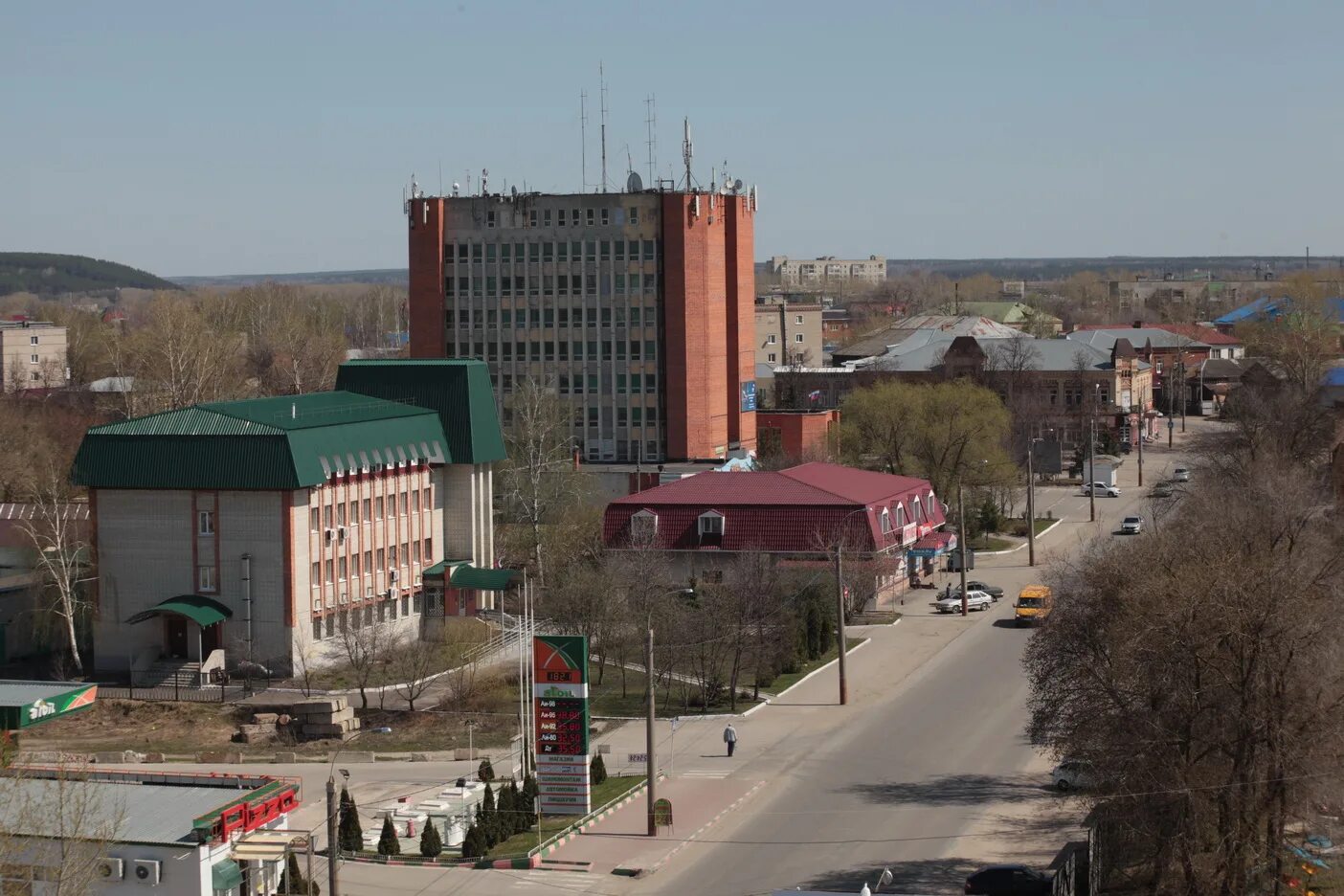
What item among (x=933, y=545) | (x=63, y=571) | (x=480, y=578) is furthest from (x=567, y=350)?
(x=63, y=571)

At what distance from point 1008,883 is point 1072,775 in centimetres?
661

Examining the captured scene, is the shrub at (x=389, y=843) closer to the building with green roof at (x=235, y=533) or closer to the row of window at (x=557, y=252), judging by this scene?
the building with green roof at (x=235, y=533)

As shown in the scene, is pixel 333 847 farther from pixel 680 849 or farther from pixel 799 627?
pixel 799 627

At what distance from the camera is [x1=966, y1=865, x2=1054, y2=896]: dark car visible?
36.1 metres

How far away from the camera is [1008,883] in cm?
3619

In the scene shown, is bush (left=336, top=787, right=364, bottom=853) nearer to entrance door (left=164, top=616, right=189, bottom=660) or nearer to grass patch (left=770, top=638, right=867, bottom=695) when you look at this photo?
grass patch (left=770, top=638, right=867, bottom=695)

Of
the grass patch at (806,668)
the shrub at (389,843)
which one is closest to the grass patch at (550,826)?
the shrub at (389,843)

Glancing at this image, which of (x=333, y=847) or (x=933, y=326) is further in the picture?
(x=933, y=326)

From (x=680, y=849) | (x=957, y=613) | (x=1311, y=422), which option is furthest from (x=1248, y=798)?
(x=1311, y=422)

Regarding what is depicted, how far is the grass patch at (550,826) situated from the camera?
134ft

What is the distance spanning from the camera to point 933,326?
16888cm

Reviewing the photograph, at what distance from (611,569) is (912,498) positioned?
18.1m

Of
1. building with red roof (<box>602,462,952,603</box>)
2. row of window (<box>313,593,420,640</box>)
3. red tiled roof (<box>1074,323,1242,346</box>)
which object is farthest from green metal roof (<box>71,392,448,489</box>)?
red tiled roof (<box>1074,323,1242,346</box>)

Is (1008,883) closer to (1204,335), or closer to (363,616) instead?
(363,616)
